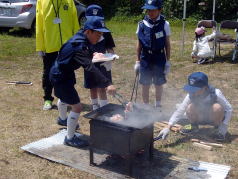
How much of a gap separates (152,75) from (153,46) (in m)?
0.46

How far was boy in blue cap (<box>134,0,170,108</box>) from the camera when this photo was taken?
212 inches

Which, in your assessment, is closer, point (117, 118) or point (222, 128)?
point (117, 118)

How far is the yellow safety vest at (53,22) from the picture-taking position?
5.63 metres

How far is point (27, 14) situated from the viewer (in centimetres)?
1215

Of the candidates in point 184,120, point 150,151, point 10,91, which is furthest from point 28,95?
point 150,151

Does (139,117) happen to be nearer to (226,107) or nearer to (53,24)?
(226,107)

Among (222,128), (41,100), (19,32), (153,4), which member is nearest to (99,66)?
(153,4)

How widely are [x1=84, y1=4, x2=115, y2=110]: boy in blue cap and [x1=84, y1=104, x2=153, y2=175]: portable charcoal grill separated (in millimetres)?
985

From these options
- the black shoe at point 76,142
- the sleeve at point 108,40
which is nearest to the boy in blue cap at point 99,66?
the sleeve at point 108,40

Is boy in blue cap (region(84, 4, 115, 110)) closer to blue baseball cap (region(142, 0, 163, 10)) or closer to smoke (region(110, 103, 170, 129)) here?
blue baseball cap (region(142, 0, 163, 10))

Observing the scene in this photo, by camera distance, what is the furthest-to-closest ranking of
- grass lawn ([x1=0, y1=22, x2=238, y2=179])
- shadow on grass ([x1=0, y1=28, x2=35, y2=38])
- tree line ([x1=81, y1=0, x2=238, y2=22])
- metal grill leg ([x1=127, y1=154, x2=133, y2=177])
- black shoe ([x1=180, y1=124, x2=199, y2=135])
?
tree line ([x1=81, y1=0, x2=238, y2=22]) → shadow on grass ([x1=0, y1=28, x2=35, y2=38]) → black shoe ([x1=180, y1=124, x2=199, y2=135]) → grass lawn ([x1=0, y1=22, x2=238, y2=179]) → metal grill leg ([x1=127, y1=154, x2=133, y2=177])

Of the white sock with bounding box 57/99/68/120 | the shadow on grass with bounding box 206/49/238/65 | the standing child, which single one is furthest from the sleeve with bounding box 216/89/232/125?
the shadow on grass with bounding box 206/49/238/65

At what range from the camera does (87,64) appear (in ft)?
13.4

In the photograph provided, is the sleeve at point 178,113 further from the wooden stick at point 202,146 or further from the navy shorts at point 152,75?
the navy shorts at point 152,75
